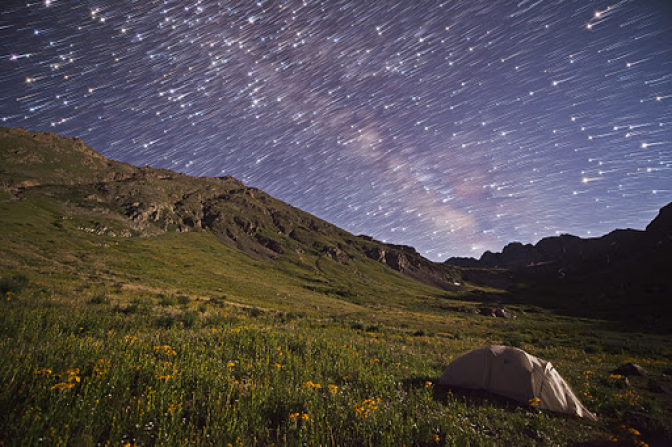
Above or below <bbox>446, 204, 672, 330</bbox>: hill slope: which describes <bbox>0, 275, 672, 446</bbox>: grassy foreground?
below

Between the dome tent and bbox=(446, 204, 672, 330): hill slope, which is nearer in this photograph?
the dome tent

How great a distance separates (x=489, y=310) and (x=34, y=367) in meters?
103

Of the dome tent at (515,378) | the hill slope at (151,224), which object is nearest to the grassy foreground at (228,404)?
the dome tent at (515,378)

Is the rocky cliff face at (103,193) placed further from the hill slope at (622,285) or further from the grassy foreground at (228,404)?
the hill slope at (622,285)

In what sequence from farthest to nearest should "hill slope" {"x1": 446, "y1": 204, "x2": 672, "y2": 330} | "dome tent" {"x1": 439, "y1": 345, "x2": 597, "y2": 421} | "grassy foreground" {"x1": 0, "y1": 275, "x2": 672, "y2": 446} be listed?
"hill slope" {"x1": 446, "y1": 204, "x2": 672, "y2": 330}
"dome tent" {"x1": 439, "y1": 345, "x2": 597, "y2": 421}
"grassy foreground" {"x1": 0, "y1": 275, "x2": 672, "y2": 446}

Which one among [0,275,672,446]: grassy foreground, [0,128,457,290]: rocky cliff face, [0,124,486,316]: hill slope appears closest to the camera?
[0,275,672,446]: grassy foreground

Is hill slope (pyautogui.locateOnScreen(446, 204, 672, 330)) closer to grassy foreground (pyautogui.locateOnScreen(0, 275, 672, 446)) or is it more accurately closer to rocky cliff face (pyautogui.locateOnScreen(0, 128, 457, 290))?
grassy foreground (pyautogui.locateOnScreen(0, 275, 672, 446))

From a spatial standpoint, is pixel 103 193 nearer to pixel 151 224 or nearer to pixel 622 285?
pixel 151 224

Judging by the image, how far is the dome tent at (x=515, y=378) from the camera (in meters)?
7.82

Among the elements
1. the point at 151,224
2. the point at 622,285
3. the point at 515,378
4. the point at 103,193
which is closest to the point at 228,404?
the point at 515,378

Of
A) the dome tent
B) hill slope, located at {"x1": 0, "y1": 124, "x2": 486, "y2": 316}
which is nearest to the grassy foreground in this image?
the dome tent

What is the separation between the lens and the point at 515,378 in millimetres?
8461

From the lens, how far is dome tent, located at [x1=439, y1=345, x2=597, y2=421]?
7824mm

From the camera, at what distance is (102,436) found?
13.0ft
